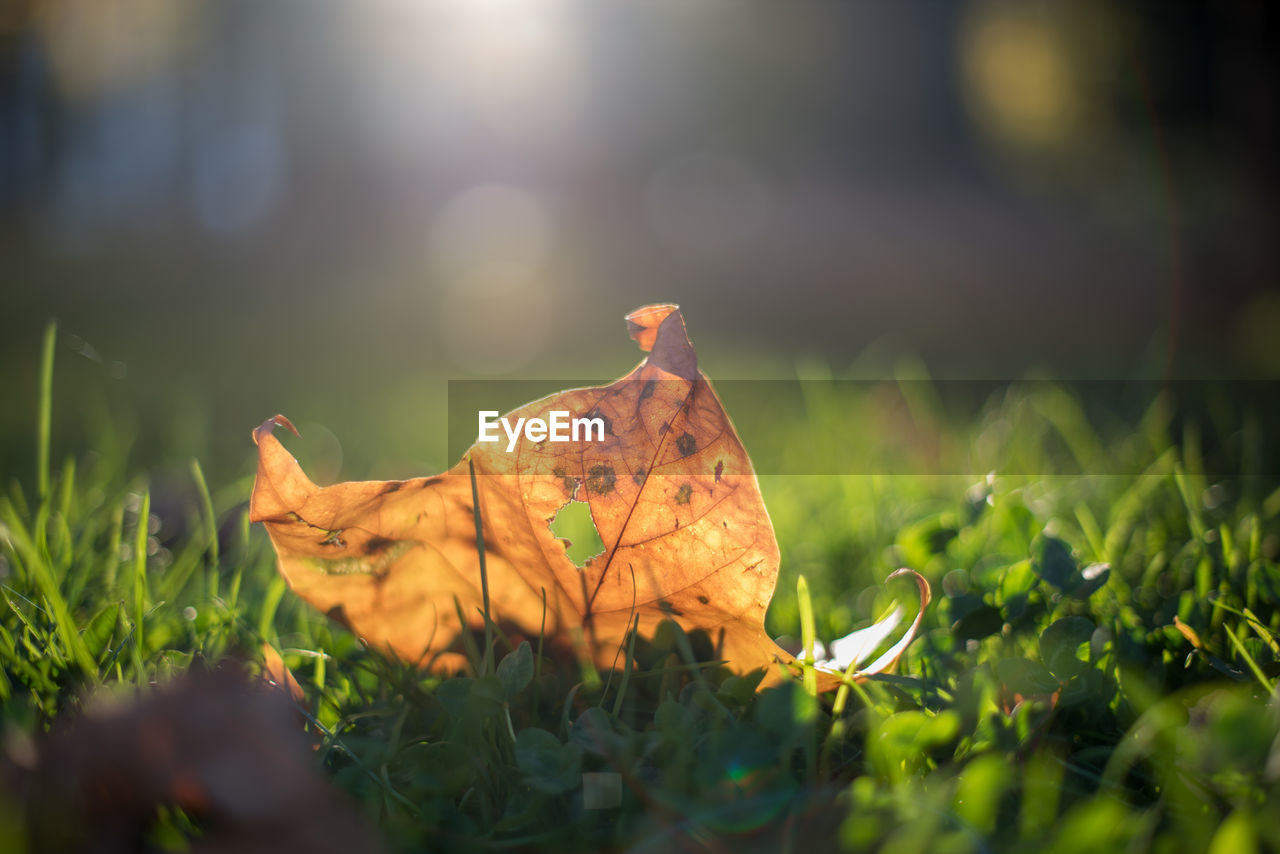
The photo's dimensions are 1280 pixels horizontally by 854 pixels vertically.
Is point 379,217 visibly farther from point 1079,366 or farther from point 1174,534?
point 1174,534

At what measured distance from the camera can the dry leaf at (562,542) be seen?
911 mm

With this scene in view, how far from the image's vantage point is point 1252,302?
14.6 feet

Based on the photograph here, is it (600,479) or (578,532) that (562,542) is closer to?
(600,479)

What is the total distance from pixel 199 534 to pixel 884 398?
240 cm

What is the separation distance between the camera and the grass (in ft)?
2.22

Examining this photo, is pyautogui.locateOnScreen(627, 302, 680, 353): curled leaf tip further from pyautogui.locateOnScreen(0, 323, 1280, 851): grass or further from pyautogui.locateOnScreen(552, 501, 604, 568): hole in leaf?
pyautogui.locateOnScreen(552, 501, 604, 568): hole in leaf

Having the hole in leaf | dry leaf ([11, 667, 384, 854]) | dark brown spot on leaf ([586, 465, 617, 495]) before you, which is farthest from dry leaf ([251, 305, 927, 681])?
the hole in leaf

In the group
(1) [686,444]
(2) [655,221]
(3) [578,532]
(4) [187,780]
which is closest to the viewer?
(4) [187,780]

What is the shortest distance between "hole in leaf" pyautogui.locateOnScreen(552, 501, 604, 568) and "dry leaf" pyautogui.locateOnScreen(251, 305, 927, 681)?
23.5 inches

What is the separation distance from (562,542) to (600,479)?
0.28ft

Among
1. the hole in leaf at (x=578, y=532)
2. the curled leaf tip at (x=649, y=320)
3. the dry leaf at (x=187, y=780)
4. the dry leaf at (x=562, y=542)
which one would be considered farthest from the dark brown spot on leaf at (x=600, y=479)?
the hole in leaf at (x=578, y=532)

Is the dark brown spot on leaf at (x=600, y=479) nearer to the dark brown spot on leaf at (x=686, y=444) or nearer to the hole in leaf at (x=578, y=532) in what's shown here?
the dark brown spot on leaf at (x=686, y=444)

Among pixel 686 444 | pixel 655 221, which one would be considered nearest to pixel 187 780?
pixel 686 444

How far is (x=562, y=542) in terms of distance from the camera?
3.14 feet
